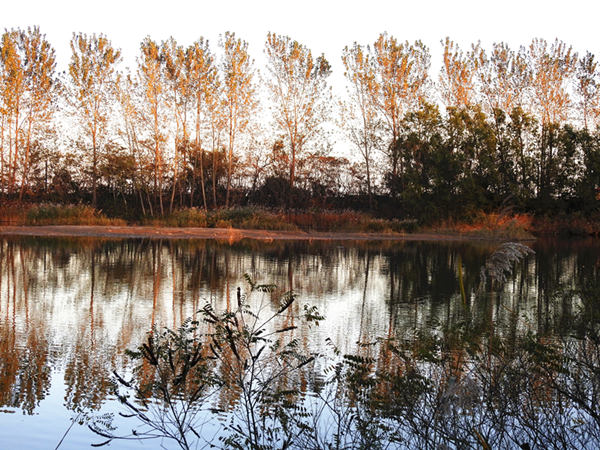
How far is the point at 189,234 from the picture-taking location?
2934 cm

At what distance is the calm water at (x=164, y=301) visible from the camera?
5188 millimetres

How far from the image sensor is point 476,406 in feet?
14.5

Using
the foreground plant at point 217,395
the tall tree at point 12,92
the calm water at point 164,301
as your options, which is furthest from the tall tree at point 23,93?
the foreground plant at point 217,395

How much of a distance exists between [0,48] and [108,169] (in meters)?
8.12

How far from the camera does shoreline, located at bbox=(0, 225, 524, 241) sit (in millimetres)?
28109

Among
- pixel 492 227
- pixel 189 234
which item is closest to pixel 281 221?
pixel 189 234

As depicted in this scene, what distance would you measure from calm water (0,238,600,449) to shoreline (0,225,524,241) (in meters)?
7.40

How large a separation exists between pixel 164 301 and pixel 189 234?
64.7 feet

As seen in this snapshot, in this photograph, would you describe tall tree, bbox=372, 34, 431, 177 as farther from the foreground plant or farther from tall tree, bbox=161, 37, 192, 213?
the foreground plant

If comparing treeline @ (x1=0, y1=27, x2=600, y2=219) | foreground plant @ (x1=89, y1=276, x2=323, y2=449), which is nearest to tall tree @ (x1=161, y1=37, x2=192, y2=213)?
treeline @ (x1=0, y1=27, x2=600, y2=219)

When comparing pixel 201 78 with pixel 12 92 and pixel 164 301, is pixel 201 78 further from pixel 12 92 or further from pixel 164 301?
pixel 164 301

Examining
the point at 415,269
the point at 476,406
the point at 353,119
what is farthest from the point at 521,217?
the point at 476,406

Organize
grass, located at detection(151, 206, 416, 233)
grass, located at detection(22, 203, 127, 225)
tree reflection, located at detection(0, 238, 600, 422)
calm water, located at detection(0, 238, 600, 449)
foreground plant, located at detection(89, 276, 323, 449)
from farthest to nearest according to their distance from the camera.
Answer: grass, located at detection(151, 206, 416, 233) < grass, located at detection(22, 203, 127, 225) < tree reflection, located at detection(0, 238, 600, 422) < calm water, located at detection(0, 238, 600, 449) < foreground plant, located at detection(89, 276, 323, 449)

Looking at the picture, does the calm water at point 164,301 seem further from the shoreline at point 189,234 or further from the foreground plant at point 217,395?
the shoreline at point 189,234
